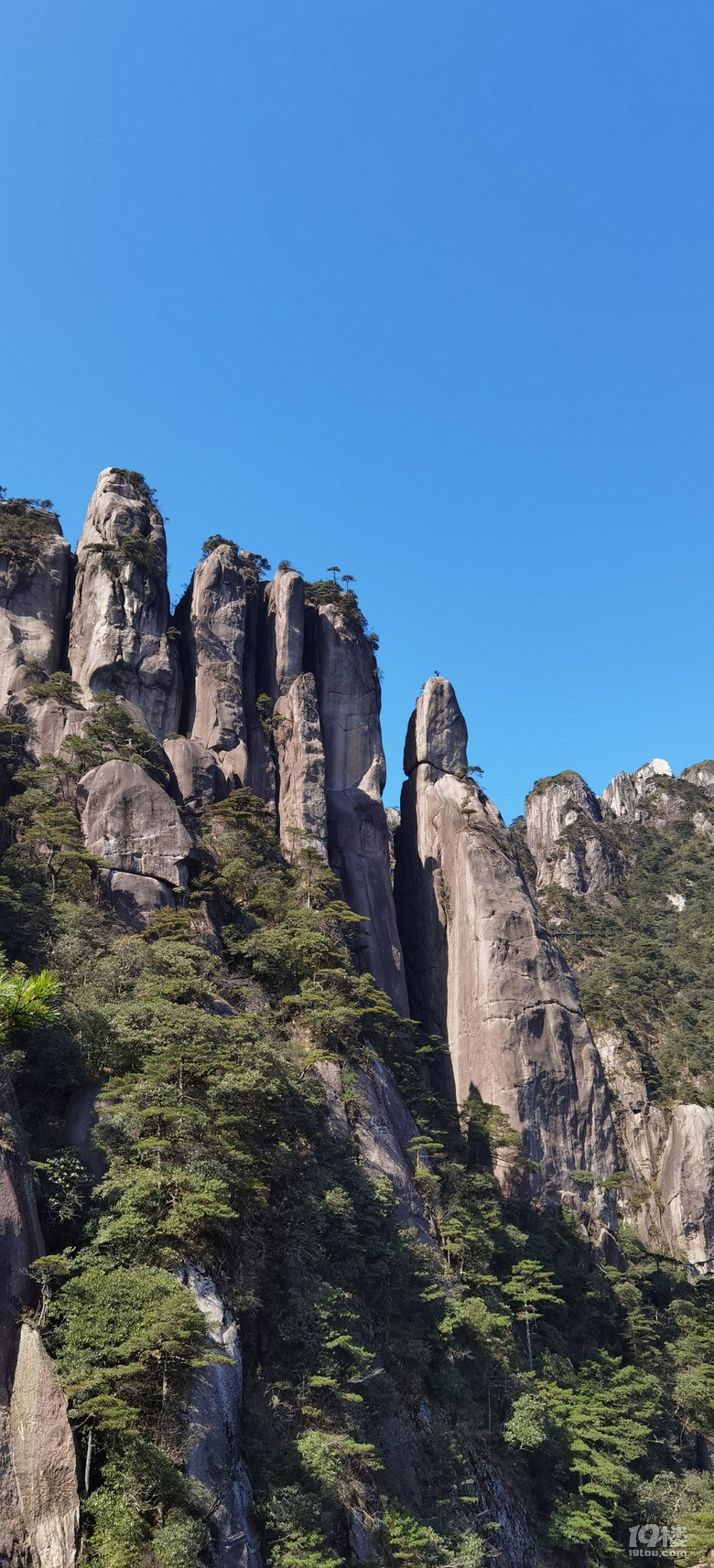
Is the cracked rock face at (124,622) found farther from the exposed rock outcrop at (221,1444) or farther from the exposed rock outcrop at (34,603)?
the exposed rock outcrop at (221,1444)

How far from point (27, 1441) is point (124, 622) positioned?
112 ft

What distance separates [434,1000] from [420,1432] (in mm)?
22191

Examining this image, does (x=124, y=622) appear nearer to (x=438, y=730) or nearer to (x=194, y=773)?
(x=194, y=773)

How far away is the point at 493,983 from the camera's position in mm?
42062

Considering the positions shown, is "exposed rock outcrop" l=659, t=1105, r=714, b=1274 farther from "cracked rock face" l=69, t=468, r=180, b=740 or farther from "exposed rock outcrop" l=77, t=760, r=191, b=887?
"cracked rock face" l=69, t=468, r=180, b=740

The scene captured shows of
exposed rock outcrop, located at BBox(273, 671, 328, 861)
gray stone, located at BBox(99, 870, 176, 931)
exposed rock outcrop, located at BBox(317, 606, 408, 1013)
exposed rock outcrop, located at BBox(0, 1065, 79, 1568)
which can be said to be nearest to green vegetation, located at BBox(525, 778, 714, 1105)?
→ exposed rock outcrop, located at BBox(317, 606, 408, 1013)

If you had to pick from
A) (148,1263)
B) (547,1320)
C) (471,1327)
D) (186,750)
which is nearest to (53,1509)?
(148,1263)

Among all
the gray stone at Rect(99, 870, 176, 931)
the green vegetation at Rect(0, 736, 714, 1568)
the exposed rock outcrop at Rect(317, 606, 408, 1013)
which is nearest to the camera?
the green vegetation at Rect(0, 736, 714, 1568)

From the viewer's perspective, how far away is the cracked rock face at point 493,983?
40.0 meters

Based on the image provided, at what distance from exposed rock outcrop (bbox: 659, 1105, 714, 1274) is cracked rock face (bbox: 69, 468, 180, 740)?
33.7 metres

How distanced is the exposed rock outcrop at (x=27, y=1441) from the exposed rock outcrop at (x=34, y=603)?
29567mm

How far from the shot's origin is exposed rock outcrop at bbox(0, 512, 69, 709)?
43.1m

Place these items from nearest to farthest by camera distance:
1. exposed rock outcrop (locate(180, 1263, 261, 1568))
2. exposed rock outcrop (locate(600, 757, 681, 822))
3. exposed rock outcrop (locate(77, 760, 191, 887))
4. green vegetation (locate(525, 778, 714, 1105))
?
exposed rock outcrop (locate(180, 1263, 261, 1568)) < exposed rock outcrop (locate(77, 760, 191, 887)) < green vegetation (locate(525, 778, 714, 1105)) < exposed rock outcrop (locate(600, 757, 681, 822))

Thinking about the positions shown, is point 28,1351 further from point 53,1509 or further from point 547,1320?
point 547,1320
